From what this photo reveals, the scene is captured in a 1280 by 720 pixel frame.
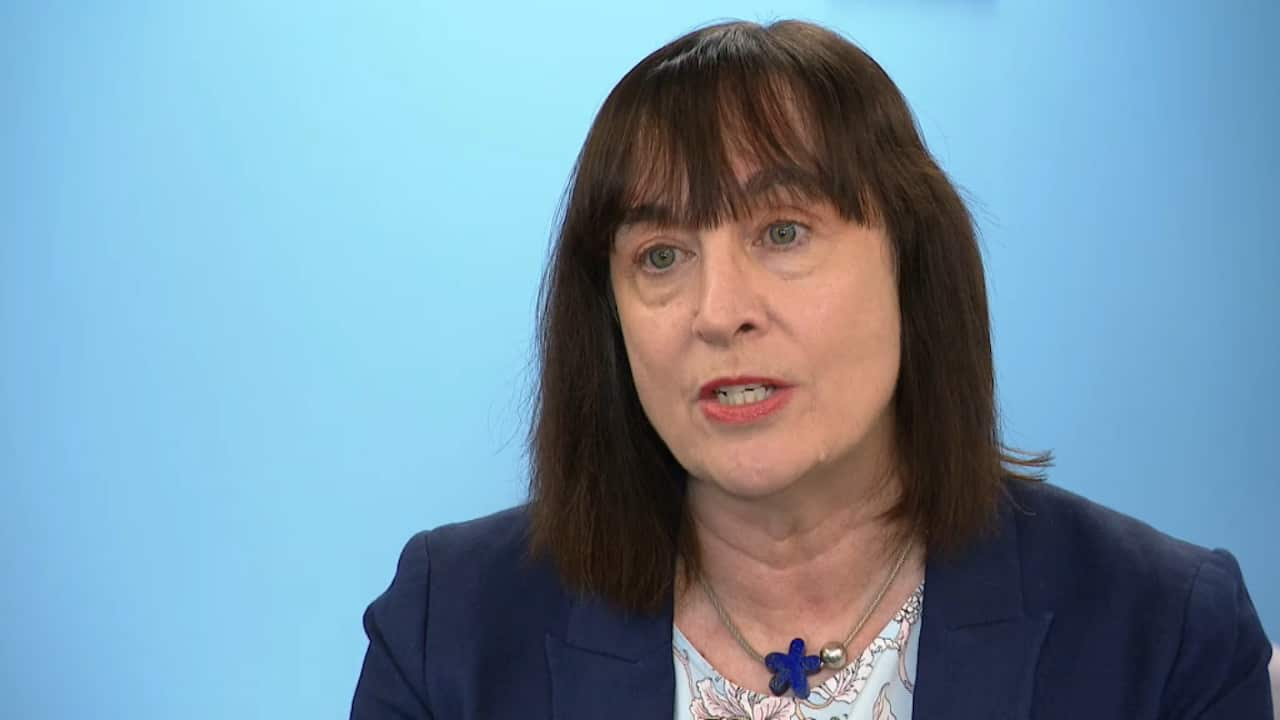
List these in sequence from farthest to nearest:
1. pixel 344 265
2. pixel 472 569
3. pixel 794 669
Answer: pixel 344 265
pixel 472 569
pixel 794 669

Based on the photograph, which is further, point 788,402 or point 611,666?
point 611,666

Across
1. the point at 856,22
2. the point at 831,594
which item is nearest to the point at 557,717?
the point at 831,594

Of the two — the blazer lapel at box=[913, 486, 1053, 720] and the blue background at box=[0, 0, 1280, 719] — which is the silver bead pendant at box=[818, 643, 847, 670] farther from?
the blue background at box=[0, 0, 1280, 719]

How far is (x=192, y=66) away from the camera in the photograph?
2482mm

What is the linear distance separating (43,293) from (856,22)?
1469 mm

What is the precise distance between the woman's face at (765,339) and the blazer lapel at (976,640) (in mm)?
189

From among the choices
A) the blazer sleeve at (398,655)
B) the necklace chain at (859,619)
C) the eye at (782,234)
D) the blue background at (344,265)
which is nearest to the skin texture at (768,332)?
the eye at (782,234)

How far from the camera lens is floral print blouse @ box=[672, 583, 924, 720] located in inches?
59.4

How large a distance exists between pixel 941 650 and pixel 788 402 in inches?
11.8

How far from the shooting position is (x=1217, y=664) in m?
1.48

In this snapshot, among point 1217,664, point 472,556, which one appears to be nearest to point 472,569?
point 472,556

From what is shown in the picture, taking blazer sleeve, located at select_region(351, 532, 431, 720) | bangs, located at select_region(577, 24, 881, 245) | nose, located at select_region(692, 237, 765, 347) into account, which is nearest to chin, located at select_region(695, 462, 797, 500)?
nose, located at select_region(692, 237, 765, 347)

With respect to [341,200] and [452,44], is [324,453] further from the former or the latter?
[452,44]

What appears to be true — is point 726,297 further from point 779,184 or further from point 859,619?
point 859,619
